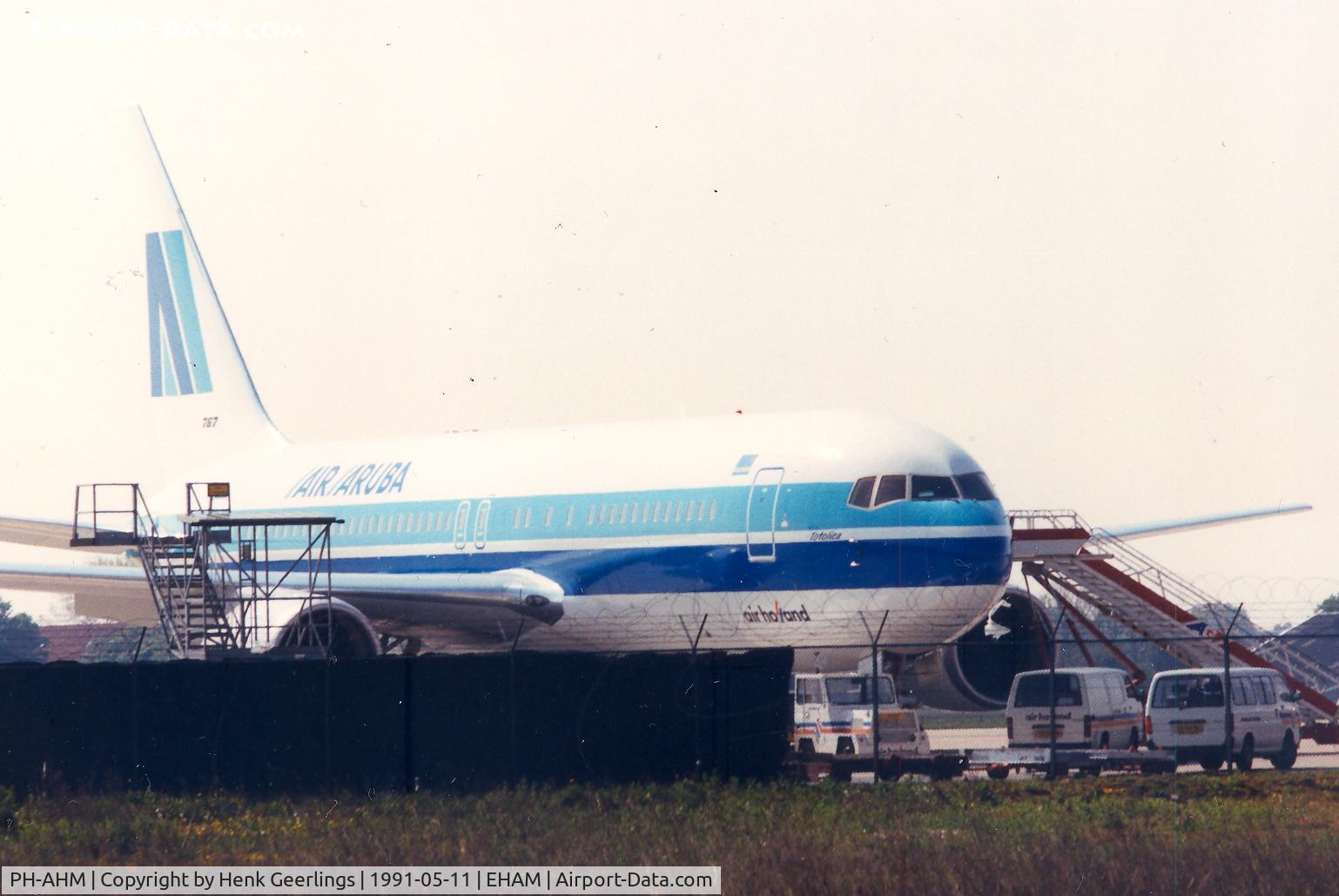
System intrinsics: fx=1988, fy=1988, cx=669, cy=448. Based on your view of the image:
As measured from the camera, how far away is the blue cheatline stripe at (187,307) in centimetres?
3756

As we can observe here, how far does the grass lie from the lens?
12.6 m

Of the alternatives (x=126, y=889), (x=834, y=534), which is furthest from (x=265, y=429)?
(x=126, y=889)

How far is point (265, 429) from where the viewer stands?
3731cm

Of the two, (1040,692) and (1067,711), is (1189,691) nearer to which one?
(1067,711)

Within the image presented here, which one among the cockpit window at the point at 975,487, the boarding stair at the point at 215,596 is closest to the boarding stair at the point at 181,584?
the boarding stair at the point at 215,596

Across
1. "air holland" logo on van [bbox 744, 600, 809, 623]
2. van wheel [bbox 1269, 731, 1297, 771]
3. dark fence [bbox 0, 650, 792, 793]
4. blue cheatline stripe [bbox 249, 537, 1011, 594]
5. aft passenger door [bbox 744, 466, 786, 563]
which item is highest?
aft passenger door [bbox 744, 466, 786, 563]

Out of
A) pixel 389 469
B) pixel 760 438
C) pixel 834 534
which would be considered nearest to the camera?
pixel 834 534

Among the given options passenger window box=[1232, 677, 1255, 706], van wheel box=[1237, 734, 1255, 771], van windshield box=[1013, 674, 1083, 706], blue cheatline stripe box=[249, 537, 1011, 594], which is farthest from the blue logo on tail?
van wheel box=[1237, 734, 1255, 771]

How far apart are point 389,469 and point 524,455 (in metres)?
3.40

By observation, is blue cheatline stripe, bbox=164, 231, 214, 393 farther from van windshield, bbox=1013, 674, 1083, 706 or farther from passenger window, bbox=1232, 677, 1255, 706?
passenger window, bbox=1232, 677, 1255, 706

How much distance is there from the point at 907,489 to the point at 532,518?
6060 millimetres

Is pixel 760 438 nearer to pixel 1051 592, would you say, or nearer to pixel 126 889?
pixel 1051 592

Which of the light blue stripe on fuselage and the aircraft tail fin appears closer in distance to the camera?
the light blue stripe on fuselage

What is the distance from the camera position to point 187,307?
37.7 meters
